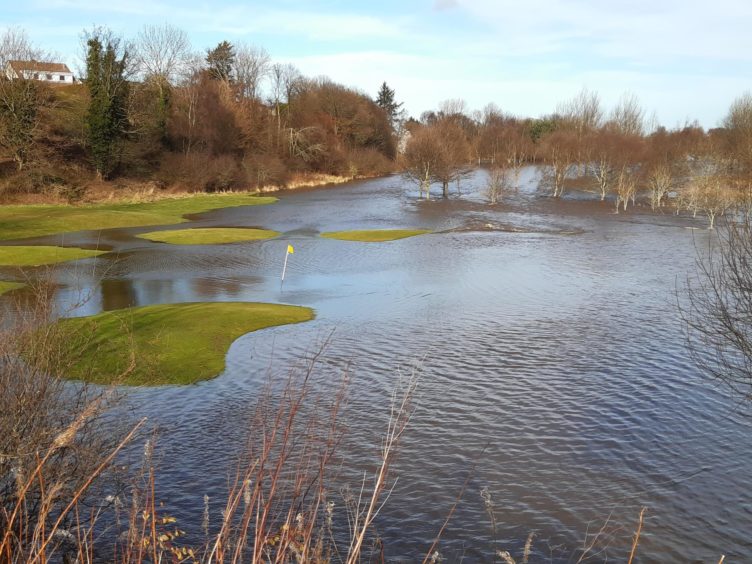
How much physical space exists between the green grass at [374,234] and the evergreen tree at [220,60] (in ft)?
230

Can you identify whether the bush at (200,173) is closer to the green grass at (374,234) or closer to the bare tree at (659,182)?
the green grass at (374,234)

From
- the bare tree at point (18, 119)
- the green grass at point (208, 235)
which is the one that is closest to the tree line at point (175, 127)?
the bare tree at point (18, 119)

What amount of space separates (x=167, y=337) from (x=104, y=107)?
178 feet

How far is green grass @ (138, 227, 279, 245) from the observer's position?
4426 centimetres

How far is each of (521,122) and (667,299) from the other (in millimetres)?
131476

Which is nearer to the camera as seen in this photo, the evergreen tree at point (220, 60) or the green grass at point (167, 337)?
the green grass at point (167, 337)

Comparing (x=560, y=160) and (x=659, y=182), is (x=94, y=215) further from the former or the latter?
(x=659, y=182)

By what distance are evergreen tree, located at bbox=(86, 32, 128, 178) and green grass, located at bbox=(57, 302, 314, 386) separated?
163 feet

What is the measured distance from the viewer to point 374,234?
47.3 metres

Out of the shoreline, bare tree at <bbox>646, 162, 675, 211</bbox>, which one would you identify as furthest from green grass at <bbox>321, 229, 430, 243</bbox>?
the shoreline

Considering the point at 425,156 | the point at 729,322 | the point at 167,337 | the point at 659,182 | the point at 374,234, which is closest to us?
the point at 729,322

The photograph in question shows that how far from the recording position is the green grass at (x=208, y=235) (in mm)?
44256

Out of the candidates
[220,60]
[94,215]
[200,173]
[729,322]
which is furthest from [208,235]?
[220,60]

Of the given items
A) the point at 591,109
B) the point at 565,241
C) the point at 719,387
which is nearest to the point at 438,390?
the point at 719,387
